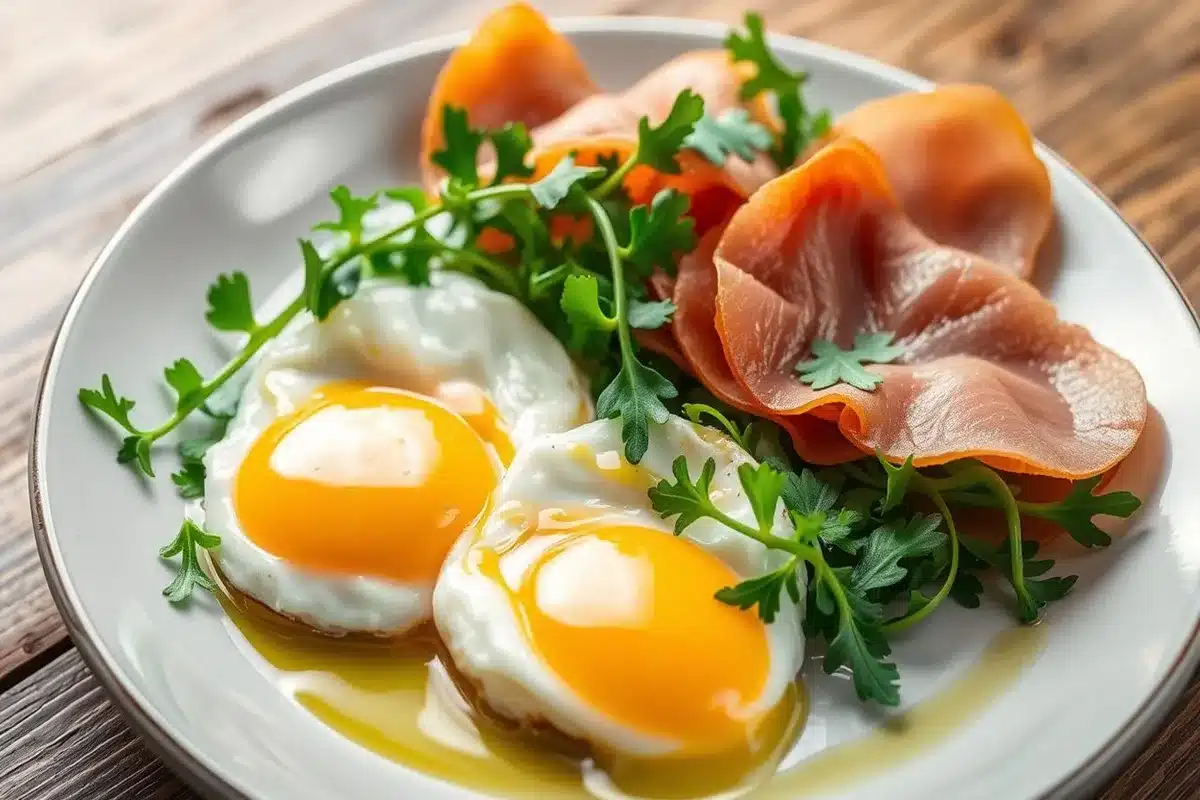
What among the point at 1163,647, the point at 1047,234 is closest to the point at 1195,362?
the point at 1047,234

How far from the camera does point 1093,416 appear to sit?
2.21 metres

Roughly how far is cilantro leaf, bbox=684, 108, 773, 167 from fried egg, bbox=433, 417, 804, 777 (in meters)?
0.73

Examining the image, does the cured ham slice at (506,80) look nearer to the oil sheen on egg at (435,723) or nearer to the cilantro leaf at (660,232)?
the cilantro leaf at (660,232)

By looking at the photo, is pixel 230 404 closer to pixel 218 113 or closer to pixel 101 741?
pixel 101 741

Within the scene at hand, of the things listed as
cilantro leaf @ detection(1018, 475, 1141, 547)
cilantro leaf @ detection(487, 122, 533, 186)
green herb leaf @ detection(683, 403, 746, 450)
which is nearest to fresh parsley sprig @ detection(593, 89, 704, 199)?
cilantro leaf @ detection(487, 122, 533, 186)

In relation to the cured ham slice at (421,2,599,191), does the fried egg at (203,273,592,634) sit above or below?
below

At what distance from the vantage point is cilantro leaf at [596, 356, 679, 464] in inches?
80.0

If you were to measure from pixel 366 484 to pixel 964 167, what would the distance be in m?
1.56

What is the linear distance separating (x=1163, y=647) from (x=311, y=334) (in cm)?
165

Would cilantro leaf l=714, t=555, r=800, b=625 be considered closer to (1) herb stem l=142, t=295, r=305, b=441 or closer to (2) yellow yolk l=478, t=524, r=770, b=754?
(2) yellow yolk l=478, t=524, r=770, b=754

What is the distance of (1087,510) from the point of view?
2.05 m

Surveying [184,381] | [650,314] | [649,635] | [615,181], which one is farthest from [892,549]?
[184,381]

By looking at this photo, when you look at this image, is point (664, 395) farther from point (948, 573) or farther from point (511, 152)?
point (511, 152)

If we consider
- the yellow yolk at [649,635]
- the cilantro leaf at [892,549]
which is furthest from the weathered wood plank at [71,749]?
the cilantro leaf at [892,549]
